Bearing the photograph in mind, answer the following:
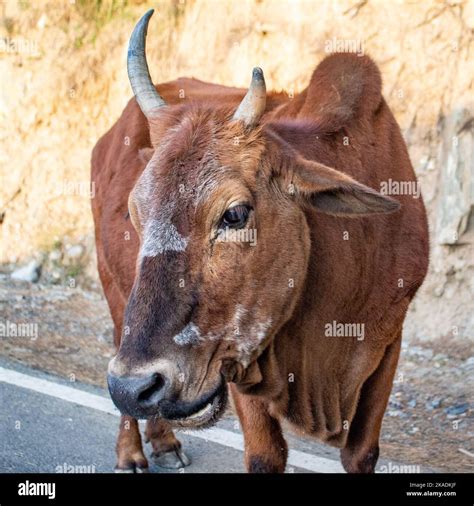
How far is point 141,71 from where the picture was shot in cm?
425

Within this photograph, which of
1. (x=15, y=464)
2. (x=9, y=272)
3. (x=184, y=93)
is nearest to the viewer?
(x=15, y=464)

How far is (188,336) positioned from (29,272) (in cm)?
728

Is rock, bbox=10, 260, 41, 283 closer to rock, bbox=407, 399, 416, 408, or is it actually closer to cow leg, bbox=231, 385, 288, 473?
rock, bbox=407, 399, 416, 408

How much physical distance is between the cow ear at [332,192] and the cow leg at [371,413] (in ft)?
4.10

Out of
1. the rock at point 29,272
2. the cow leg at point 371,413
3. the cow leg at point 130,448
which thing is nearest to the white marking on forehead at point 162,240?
the cow leg at point 371,413

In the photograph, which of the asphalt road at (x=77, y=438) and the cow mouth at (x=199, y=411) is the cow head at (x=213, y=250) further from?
the asphalt road at (x=77, y=438)

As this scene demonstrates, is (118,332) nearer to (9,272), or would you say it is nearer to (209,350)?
(209,350)

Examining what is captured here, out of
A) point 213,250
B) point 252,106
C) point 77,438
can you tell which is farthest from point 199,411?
point 77,438

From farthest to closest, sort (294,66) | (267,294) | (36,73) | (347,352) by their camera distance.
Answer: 1. (36,73)
2. (294,66)
3. (347,352)
4. (267,294)

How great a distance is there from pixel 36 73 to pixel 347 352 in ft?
26.4

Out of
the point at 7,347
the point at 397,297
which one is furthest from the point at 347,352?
the point at 7,347

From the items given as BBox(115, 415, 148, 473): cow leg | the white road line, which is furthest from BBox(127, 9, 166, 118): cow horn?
the white road line

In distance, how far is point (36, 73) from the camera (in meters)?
11.5

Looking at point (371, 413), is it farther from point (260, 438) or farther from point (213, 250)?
point (213, 250)
